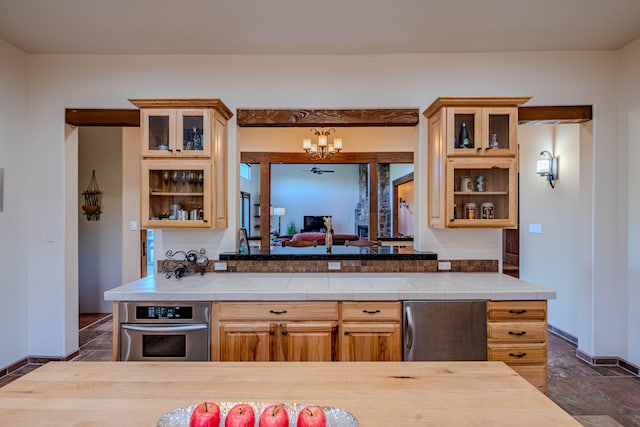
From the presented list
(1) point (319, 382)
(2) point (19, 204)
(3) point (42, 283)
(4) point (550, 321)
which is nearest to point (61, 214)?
(2) point (19, 204)

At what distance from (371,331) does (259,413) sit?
1567 mm

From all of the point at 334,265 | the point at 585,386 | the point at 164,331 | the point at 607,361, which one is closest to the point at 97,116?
the point at 164,331

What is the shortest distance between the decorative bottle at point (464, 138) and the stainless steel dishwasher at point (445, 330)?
121 cm

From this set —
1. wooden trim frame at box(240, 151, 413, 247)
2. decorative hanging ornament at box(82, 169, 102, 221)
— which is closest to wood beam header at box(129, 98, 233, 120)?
decorative hanging ornament at box(82, 169, 102, 221)

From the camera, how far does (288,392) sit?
1.11 meters

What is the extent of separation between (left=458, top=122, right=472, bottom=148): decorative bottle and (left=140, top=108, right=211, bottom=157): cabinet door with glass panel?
77.5 inches

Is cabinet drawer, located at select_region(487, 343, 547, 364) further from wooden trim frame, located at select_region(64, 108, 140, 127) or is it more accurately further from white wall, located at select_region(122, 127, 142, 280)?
white wall, located at select_region(122, 127, 142, 280)

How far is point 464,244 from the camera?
10.6 ft

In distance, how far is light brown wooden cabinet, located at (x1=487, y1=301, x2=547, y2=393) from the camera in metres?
2.42

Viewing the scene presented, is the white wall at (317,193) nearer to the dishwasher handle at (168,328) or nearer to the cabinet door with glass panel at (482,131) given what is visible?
the cabinet door with glass panel at (482,131)

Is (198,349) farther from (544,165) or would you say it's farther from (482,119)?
(544,165)

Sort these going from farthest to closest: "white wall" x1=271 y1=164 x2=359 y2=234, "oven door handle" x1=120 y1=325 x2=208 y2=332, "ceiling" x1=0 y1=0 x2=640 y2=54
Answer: "white wall" x1=271 y1=164 x2=359 y2=234 < "ceiling" x1=0 y1=0 x2=640 y2=54 < "oven door handle" x1=120 y1=325 x2=208 y2=332

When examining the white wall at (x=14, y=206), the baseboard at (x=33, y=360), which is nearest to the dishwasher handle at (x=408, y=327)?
the baseboard at (x=33, y=360)

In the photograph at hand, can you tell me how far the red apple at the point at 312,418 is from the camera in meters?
0.86
